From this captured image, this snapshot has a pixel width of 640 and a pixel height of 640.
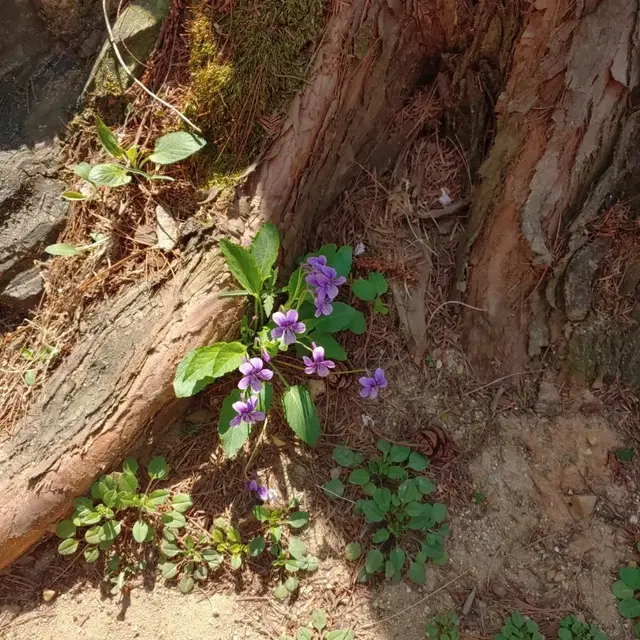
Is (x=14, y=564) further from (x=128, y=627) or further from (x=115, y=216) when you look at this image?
(x=115, y=216)

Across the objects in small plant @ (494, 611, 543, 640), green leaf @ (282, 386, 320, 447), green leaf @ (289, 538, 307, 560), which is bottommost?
small plant @ (494, 611, 543, 640)

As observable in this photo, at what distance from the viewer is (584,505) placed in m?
2.24

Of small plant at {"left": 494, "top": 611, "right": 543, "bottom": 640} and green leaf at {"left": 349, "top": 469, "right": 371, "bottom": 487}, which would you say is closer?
small plant at {"left": 494, "top": 611, "right": 543, "bottom": 640}

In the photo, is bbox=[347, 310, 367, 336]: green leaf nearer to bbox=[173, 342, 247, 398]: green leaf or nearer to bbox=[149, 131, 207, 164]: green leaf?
bbox=[173, 342, 247, 398]: green leaf

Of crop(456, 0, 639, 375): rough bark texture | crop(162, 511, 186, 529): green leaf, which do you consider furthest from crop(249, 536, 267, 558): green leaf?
crop(456, 0, 639, 375): rough bark texture

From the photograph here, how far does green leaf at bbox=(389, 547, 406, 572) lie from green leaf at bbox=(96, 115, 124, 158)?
194cm

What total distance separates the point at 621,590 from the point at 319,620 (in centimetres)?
117

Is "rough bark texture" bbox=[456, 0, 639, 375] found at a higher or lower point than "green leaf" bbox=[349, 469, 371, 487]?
higher

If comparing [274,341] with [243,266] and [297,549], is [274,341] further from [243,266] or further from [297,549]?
[297,549]

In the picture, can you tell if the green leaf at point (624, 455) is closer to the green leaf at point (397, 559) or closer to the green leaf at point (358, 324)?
the green leaf at point (397, 559)

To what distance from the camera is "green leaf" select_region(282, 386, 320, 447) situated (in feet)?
7.23

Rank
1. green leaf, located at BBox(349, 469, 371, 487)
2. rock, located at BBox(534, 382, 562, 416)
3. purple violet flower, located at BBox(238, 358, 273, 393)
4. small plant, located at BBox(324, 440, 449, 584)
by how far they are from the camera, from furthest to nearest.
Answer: rock, located at BBox(534, 382, 562, 416)
green leaf, located at BBox(349, 469, 371, 487)
small plant, located at BBox(324, 440, 449, 584)
purple violet flower, located at BBox(238, 358, 273, 393)

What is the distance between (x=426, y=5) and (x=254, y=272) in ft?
4.22

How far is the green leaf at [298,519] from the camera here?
2.24 m
